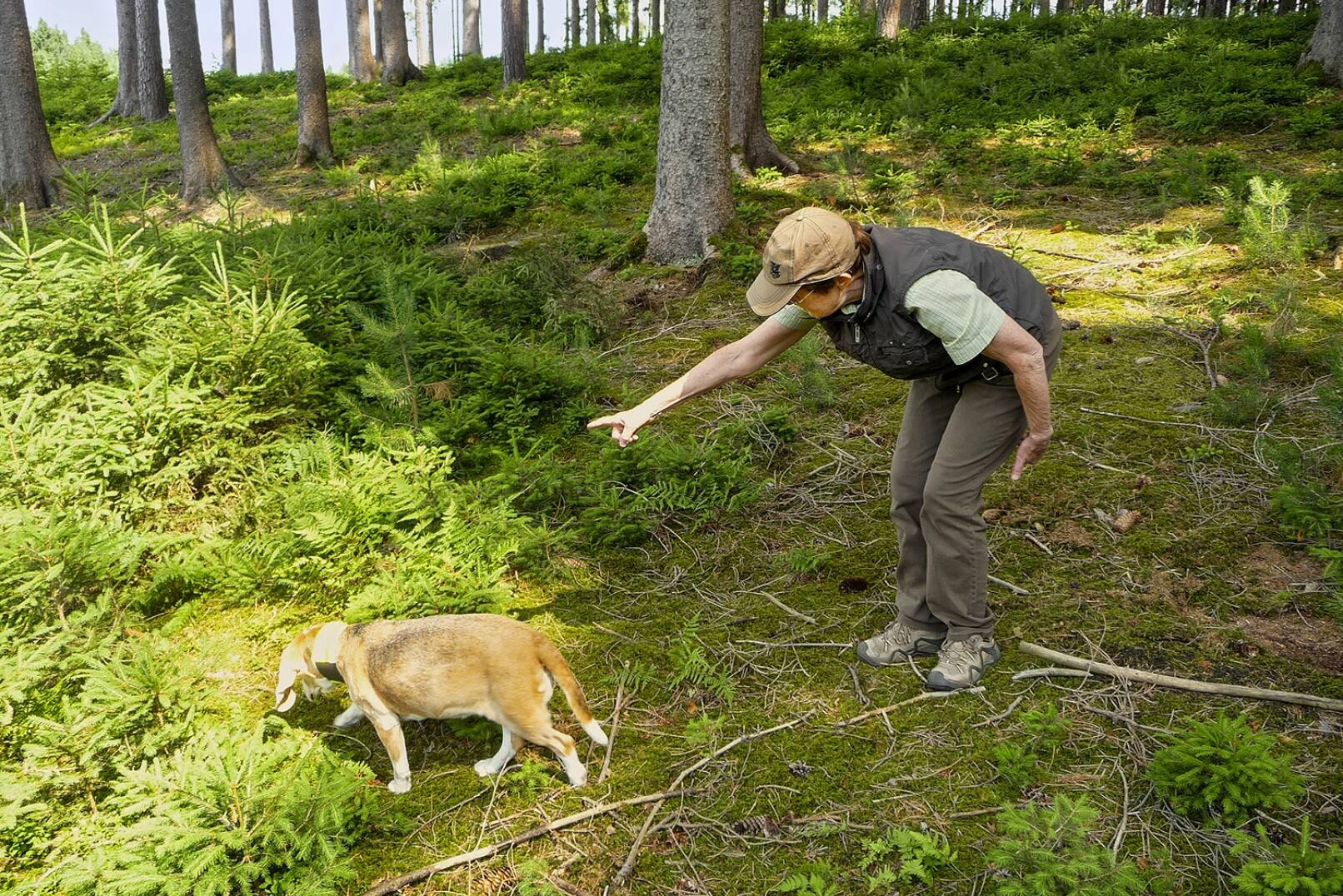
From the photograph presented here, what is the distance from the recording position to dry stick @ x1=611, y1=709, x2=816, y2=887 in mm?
3312

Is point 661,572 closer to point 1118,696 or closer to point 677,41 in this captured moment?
point 1118,696

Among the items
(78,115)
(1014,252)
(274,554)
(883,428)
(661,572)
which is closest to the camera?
(274,554)

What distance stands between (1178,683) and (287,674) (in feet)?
13.2

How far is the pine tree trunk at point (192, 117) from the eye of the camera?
14.1 m

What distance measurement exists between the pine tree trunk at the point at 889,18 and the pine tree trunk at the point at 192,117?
41.8ft

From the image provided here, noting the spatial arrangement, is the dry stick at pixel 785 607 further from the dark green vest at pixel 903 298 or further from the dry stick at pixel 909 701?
the dark green vest at pixel 903 298

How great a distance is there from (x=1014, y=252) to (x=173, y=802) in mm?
8051

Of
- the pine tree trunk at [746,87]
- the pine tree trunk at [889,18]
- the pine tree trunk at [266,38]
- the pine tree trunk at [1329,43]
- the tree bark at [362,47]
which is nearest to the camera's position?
the pine tree trunk at [746,87]

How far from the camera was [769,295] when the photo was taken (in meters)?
3.60

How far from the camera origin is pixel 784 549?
536 cm

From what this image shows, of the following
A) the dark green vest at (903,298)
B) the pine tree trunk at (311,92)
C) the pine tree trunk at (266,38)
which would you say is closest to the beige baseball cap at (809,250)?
the dark green vest at (903,298)

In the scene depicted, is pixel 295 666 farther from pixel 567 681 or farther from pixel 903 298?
pixel 903 298

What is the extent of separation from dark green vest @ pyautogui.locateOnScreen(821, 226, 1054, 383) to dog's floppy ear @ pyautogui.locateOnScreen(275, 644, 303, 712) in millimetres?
2806

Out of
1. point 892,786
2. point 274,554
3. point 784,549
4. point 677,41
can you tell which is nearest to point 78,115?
point 677,41
